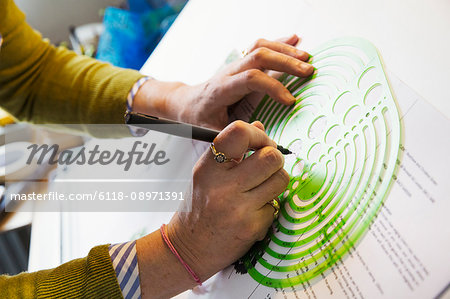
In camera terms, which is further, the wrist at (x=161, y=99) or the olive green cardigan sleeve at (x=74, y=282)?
the wrist at (x=161, y=99)

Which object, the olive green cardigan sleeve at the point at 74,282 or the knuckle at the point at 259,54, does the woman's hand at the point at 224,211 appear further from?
the knuckle at the point at 259,54

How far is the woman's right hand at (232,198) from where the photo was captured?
0.49 metres

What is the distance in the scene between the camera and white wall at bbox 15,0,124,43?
1.64 m

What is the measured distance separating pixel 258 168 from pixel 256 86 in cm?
17

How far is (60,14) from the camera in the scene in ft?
5.55

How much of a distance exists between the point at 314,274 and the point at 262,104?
29cm

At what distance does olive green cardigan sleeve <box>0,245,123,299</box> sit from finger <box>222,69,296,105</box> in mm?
295

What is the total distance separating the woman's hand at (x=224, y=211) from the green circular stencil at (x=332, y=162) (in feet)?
0.10

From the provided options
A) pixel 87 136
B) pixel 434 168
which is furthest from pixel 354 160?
pixel 87 136

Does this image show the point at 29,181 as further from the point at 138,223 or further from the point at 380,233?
the point at 380,233

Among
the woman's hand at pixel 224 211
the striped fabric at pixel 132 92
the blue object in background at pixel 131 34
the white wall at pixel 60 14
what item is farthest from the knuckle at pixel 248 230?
the white wall at pixel 60 14

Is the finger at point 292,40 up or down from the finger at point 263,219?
up

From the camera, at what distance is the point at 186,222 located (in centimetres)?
54

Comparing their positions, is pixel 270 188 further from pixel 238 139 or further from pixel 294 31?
pixel 294 31
